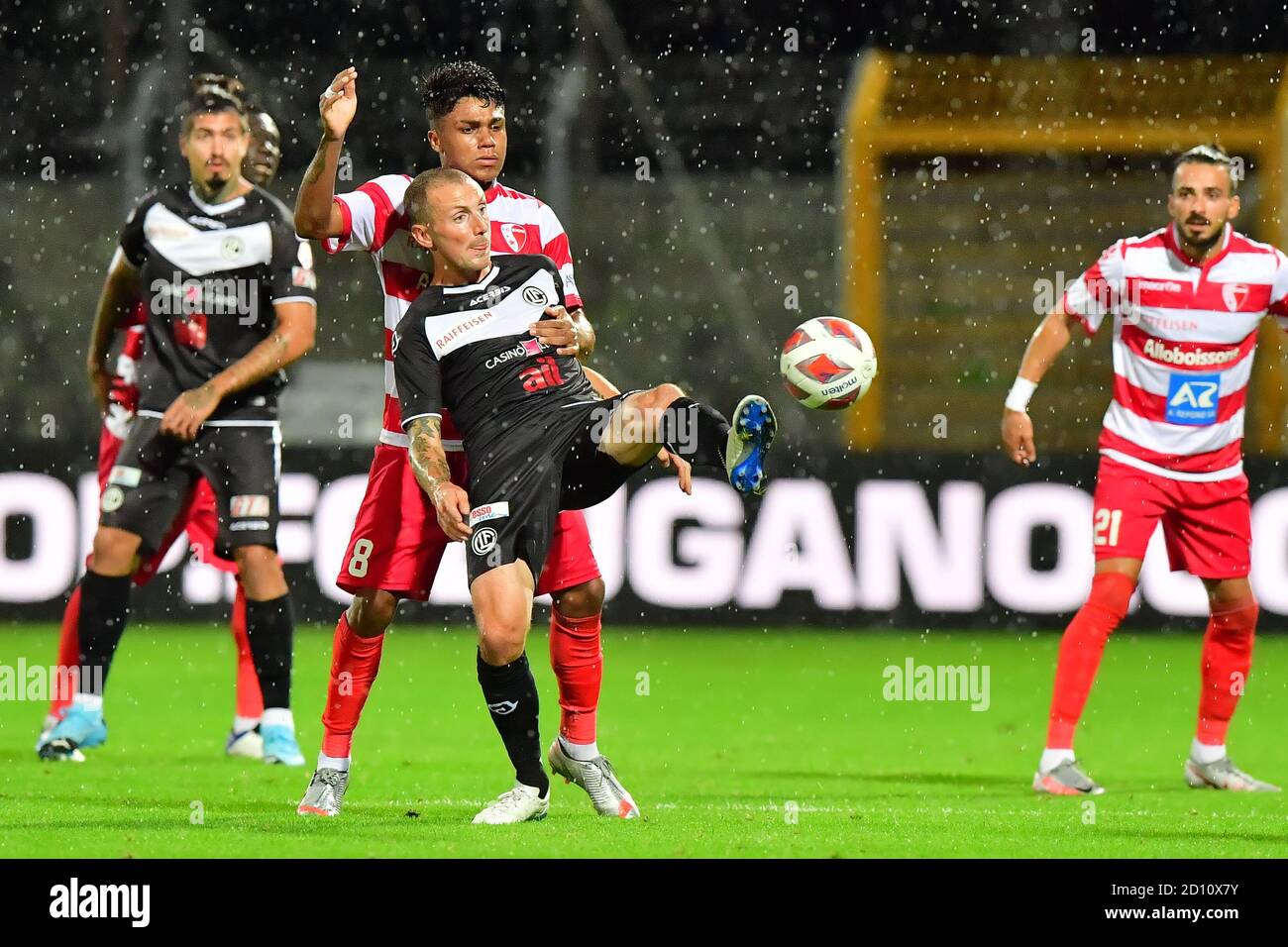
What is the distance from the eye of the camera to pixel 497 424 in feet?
16.0

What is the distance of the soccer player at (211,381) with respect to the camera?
6.39 m

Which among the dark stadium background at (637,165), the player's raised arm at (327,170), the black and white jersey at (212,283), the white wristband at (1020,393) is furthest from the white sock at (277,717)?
the dark stadium background at (637,165)

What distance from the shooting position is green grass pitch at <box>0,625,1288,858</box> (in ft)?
15.0

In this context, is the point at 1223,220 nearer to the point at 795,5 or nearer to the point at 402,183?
the point at 402,183

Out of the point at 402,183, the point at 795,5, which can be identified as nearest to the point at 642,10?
the point at 795,5

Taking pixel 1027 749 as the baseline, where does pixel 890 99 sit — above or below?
above

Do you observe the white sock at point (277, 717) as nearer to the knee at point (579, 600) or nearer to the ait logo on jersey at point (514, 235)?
the knee at point (579, 600)

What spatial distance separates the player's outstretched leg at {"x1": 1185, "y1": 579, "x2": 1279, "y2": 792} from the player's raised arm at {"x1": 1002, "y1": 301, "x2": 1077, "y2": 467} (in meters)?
0.78

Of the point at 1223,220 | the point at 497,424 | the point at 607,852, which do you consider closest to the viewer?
the point at 607,852

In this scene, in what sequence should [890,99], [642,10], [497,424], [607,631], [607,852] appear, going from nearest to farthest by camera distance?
[607,852], [497,424], [607,631], [890,99], [642,10]

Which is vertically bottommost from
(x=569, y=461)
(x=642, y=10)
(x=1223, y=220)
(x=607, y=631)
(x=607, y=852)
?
(x=607, y=631)

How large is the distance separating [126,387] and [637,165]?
26.0ft

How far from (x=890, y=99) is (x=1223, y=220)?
726 centimetres

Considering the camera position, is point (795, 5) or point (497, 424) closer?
point (497, 424)
